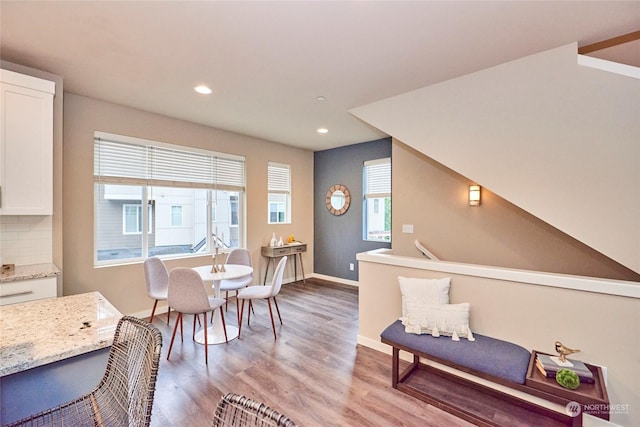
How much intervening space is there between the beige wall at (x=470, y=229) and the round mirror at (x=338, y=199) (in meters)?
1.56

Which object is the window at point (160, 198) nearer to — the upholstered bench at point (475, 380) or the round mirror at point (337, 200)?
the round mirror at point (337, 200)

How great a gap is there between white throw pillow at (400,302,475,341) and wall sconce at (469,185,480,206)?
5.31ft

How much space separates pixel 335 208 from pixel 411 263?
3217 millimetres

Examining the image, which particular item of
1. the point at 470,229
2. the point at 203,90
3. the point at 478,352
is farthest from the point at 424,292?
the point at 203,90

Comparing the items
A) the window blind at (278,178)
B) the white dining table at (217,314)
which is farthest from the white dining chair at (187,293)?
the window blind at (278,178)

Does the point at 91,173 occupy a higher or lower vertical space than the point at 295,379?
higher

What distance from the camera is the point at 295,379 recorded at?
7.96 feet

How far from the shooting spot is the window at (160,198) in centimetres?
353

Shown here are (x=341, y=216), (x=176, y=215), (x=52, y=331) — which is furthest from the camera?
(x=341, y=216)

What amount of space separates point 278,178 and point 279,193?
0.29 metres

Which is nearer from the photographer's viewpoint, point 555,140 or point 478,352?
point 478,352

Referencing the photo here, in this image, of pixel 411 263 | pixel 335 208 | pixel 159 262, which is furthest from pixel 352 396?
pixel 335 208

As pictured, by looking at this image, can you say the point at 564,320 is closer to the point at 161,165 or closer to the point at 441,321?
the point at 441,321

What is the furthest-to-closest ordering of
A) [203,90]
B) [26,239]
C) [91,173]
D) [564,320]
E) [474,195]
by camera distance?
A: 1. [474,195]
2. [91,173]
3. [203,90]
4. [26,239]
5. [564,320]
